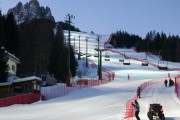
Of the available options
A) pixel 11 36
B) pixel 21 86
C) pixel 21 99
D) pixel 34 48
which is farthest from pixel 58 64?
pixel 21 99

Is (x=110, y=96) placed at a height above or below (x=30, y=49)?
below

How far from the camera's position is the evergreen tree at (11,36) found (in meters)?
70.6

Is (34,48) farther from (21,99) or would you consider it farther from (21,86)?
(21,99)

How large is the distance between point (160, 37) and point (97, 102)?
161390 mm

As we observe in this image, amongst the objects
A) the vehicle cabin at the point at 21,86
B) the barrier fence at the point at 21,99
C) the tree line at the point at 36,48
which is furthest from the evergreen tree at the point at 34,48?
the barrier fence at the point at 21,99

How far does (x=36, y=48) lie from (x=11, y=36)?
9963 mm

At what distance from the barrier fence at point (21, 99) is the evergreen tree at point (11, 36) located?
2526 centimetres

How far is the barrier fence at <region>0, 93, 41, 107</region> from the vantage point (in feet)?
134

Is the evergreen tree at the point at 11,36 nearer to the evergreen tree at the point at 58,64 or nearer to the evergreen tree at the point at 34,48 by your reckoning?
the evergreen tree at the point at 34,48

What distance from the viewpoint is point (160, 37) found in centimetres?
19938

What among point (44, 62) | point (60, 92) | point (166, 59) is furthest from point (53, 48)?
point (166, 59)

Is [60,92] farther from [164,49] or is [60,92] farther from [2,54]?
[164,49]

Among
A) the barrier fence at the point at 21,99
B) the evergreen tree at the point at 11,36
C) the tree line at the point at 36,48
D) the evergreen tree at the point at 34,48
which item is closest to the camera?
the barrier fence at the point at 21,99

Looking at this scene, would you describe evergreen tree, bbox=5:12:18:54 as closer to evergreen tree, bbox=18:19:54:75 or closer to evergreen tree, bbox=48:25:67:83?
evergreen tree, bbox=18:19:54:75
